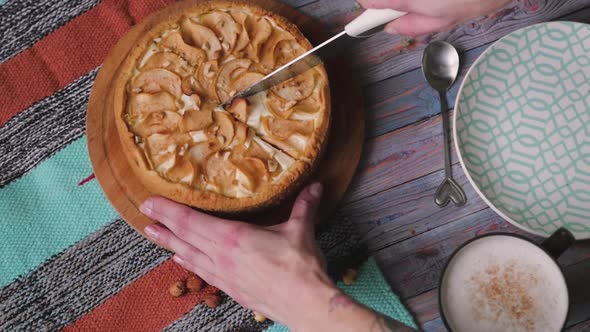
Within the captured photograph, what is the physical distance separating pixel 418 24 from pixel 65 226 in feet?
4.94

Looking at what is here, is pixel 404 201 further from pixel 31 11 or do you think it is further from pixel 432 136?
pixel 31 11

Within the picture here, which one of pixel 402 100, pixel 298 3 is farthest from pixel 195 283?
pixel 298 3

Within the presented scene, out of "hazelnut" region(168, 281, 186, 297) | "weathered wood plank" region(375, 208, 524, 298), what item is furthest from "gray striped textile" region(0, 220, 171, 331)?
"weathered wood plank" region(375, 208, 524, 298)

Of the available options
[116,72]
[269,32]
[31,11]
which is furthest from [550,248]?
[31,11]

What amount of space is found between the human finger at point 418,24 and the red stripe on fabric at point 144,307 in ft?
3.89

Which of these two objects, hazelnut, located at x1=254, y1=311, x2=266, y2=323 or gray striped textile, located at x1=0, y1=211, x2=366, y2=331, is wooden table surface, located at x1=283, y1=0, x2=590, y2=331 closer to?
gray striped textile, located at x1=0, y1=211, x2=366, y2=331

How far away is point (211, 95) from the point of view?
6.47 ft

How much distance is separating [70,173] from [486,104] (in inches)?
63.6

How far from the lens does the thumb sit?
72.3 inches

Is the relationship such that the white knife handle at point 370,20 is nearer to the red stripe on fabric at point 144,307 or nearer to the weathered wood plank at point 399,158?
the weathered wood plank at point 399,158

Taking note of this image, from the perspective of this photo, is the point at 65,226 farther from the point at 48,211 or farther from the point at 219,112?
the point at 219,112

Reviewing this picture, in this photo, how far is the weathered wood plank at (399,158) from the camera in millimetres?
2127

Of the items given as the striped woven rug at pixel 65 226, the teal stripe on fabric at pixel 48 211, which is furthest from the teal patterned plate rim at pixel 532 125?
the teal stripe on fabric at pixel 48 211

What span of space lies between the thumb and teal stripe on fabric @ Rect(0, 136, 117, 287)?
0.73 m
